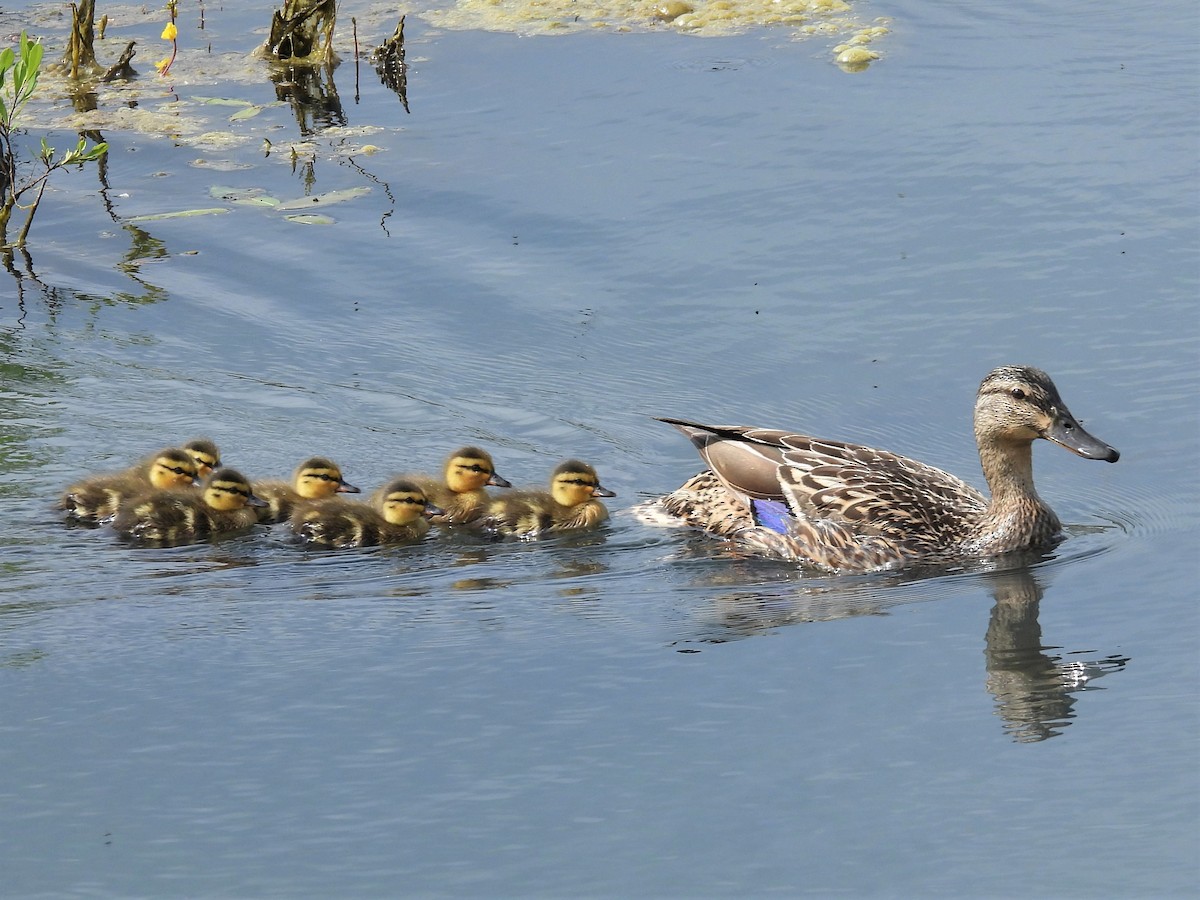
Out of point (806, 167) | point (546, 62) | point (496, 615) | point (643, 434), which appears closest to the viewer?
point (496, 615)

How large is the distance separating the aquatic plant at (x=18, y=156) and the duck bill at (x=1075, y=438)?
4.49 metres

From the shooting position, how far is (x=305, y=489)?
6406 mm

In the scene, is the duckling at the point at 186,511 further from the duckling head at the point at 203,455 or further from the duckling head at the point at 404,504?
the duckling head at the point at 404,504

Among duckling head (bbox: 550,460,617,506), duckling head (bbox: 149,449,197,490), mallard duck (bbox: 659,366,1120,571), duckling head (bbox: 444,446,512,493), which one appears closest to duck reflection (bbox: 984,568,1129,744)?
mallard duck (bbox: 659,366,1120,571)

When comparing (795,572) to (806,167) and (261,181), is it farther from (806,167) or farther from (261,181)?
(261,181)

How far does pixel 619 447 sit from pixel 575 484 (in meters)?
0.65

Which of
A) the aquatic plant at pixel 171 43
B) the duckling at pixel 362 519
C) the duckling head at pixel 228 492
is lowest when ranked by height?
the duckling at pixel 362 519

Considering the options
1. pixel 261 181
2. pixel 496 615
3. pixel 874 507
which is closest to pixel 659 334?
pixel 874 507

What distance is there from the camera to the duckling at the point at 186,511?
20.4 feet

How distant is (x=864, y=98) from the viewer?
31.0 feet

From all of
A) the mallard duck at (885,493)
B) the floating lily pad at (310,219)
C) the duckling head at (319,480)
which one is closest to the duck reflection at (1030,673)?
the mallard duck at (885,493)

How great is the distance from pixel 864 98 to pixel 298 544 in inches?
180

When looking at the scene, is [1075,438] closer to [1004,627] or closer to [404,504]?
[1004,627]

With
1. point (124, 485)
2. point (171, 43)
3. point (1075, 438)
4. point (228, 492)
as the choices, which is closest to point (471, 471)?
→ point (228, 492)
